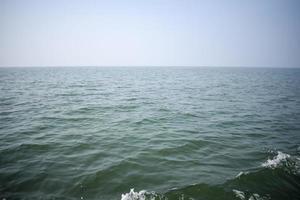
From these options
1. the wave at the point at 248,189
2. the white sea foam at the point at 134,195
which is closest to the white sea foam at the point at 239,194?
the wave at the point at 248,189

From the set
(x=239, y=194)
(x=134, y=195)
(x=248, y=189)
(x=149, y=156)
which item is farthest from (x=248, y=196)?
(x=149, y=156)

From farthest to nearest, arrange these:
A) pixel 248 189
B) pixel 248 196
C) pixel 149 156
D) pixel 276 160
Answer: pixel 149 156, pixel 276 160, pixel 248 189, pixel 248 196

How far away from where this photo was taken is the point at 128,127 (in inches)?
466

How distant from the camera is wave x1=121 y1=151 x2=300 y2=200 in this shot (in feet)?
18.1

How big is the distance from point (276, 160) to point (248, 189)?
8.63 feet

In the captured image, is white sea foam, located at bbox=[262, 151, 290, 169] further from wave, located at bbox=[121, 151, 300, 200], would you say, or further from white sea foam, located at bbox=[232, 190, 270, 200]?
white sea foam, located at bbox=[232, 190, 270, 200]

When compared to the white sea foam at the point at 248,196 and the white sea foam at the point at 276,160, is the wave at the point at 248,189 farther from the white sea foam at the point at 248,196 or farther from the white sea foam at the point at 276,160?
the white sea foam at the point at 276,160

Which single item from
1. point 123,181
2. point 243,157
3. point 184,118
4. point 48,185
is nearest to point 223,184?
point 243,157

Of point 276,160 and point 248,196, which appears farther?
point 276,160

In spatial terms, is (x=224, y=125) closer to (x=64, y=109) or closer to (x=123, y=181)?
(x=123, y=181)

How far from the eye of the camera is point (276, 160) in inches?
297

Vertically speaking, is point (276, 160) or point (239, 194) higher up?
point (276, 160)

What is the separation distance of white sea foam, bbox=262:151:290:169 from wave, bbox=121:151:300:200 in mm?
230

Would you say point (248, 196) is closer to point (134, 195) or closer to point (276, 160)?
point (276, 160)
